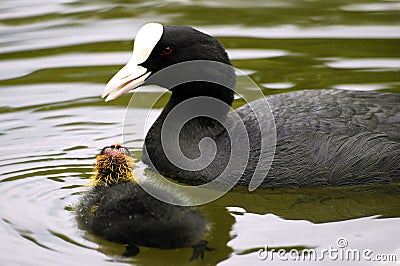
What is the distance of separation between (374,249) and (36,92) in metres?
3.70

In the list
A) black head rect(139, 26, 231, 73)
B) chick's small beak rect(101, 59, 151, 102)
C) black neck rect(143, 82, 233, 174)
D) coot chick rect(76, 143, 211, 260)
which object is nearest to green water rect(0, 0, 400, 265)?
coot chick rect(76, 143, 211, 260)

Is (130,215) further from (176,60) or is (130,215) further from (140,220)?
(176,60)

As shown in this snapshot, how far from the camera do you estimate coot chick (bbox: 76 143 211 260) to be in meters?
4.82

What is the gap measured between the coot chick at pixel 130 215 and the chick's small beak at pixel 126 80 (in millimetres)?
816

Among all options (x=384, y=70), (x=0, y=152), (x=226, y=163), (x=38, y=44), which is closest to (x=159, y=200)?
(x=226, y=163)

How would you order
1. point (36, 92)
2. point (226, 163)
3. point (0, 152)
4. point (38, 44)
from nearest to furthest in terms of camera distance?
point (226, 163) < point (0, 152) < point (36, 92) < point (38, 44)

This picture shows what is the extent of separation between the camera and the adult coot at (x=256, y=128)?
19.4 ft

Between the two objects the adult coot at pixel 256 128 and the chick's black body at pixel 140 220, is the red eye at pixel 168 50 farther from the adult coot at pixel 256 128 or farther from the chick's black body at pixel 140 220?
the chick's black body at pixel 140 220

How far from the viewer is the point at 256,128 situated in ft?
19.9

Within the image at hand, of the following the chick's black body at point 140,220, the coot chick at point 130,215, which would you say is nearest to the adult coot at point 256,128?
the coot chick at point 130,215

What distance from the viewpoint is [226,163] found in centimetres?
601

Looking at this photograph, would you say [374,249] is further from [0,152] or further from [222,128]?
[0,152]

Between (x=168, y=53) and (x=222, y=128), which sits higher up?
(x=168, y=53)

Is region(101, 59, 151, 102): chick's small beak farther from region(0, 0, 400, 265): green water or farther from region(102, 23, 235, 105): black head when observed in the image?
region(0, 0, 400, 265): green water
